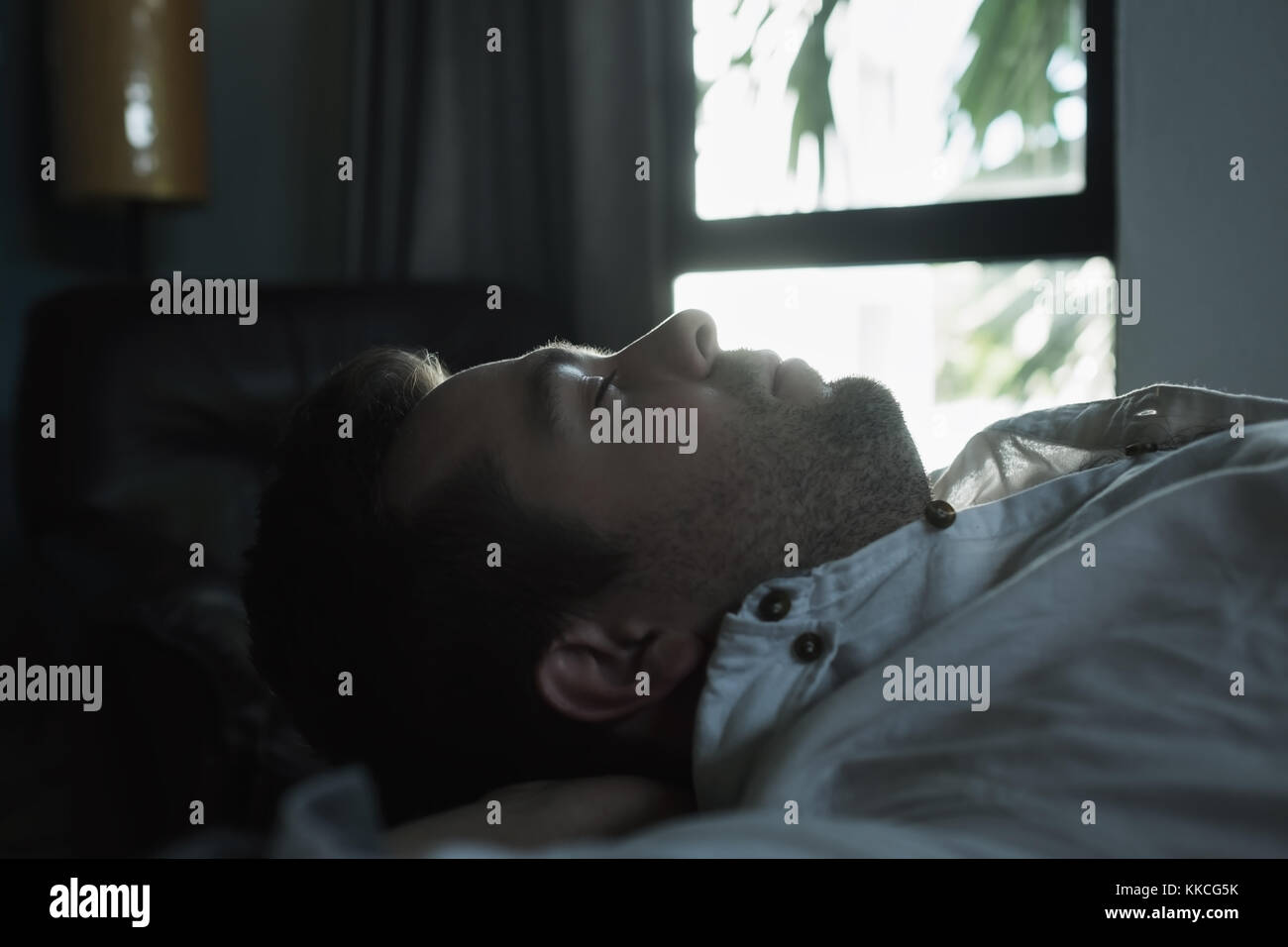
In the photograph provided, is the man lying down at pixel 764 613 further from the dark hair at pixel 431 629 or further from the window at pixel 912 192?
the window at pixel 912 192

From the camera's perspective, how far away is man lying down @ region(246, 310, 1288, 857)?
0.56 m

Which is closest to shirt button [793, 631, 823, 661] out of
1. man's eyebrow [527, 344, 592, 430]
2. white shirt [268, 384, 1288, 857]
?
white shirt [268, 384, 1288, 857]

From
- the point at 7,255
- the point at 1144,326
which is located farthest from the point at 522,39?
the point at 1144,326

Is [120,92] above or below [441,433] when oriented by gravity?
above

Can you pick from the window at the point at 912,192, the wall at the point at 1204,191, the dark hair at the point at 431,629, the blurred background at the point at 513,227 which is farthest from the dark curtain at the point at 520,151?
the dark hair at the point at 431,629

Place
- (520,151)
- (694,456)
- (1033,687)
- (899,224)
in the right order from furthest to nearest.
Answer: (520,151), (899,224), (694,456), (1033,687)

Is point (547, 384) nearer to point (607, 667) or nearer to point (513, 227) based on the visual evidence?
point (607, 667)

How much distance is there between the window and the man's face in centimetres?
116

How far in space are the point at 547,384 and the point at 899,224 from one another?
4.75 feet

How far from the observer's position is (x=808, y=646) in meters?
0.70

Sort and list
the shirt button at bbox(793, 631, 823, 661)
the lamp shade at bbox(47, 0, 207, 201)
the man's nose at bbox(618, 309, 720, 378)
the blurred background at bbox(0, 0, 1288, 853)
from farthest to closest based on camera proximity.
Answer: the lamp shade at bbox(47, 0, 207, 201) → the blurred background at bbox(0, 0, 1288, 853) → the man's nose at bbox(618, 309, 720, 378) → the shirt button at bbox(793, 631, 823, 661)

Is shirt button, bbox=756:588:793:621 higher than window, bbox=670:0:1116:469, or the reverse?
window, bbox=670:0:1116:469

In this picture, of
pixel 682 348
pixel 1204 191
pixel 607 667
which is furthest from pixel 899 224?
pixel 607 667

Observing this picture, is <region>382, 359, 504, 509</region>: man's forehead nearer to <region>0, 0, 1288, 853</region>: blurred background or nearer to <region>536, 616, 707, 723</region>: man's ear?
<region>536, 616, 707, 723</region>: man's ear
